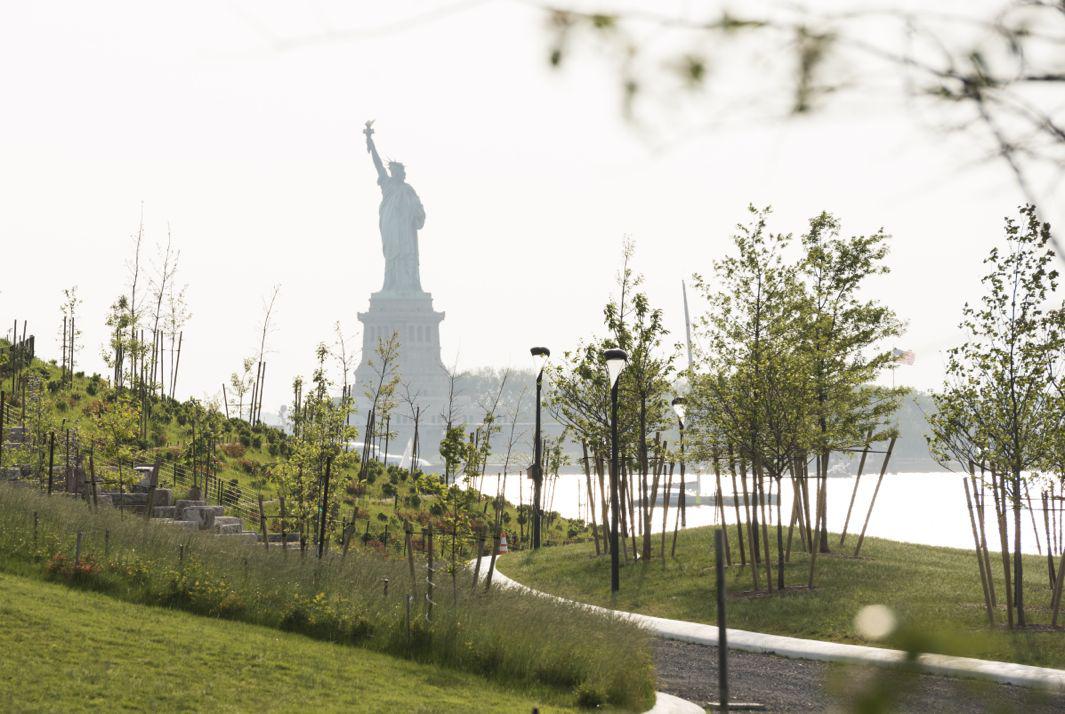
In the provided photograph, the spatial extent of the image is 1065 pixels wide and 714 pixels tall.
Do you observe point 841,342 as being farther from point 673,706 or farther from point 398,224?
point 398,224

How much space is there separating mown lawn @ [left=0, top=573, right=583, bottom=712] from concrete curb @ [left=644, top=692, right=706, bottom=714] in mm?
1094

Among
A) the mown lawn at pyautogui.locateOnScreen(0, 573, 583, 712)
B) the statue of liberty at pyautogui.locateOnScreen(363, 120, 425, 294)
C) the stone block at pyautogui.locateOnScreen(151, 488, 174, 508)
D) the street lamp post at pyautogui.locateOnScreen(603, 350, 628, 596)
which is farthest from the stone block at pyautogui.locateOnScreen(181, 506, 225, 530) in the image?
the statue of liberty at pyautogui.locateOnScreen(363, 120, 425, 294)

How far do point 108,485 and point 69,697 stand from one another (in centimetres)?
1580

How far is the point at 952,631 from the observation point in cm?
127

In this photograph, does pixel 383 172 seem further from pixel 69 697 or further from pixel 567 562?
pixel 69 697

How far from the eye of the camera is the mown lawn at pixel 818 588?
704 inches

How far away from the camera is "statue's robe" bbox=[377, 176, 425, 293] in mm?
162000

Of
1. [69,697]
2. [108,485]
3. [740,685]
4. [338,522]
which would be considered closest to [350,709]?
[69,697]

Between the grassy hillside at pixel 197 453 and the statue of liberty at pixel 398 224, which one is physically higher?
the statue of liberty at pixel 398 224

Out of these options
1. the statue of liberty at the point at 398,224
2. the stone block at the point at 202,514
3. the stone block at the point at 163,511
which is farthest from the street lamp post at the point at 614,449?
the statue of liberty at the point at 398,224

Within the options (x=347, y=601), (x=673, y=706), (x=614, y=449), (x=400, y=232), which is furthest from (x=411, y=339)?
(x=673, y=706)

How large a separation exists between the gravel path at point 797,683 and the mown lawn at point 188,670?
8.96 ft

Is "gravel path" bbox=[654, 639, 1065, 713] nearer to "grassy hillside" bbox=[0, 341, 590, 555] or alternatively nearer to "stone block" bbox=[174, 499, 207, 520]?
"grassy hillside" bbox=[0, 341, 590, 555]

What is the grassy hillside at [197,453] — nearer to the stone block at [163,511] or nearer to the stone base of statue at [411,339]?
the stone block at [163,511]
